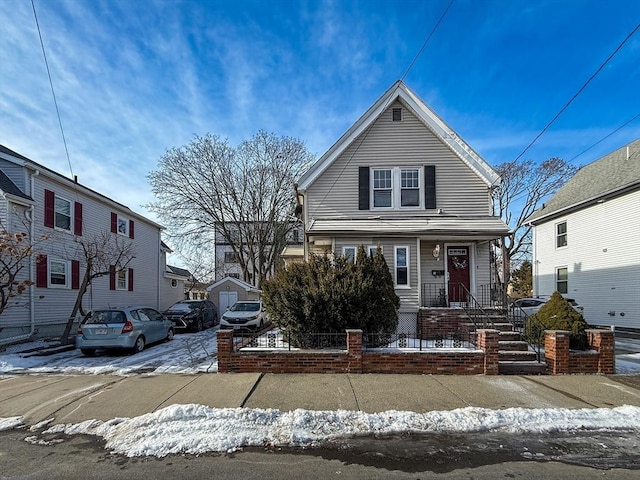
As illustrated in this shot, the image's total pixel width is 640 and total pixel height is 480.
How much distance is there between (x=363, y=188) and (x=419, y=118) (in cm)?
316

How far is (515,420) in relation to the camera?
5535 mm

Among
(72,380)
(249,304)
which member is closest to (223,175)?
(249,304)

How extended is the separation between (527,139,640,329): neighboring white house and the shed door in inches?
693

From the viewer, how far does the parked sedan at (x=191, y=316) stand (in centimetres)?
1683

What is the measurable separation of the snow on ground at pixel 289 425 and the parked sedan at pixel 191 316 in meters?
11.2

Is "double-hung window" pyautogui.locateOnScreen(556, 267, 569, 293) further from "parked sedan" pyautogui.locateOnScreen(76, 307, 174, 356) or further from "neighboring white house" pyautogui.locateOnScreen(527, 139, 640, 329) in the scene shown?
"parked sedan" pyautogui.locateOnScreen(76, 307, 174, 356)

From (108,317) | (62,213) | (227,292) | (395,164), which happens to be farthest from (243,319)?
(227,292)

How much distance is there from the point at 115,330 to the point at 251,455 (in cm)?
776

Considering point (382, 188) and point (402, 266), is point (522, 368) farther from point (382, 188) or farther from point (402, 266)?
point (382, 188)

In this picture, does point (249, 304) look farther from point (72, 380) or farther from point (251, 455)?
point (251, 455)

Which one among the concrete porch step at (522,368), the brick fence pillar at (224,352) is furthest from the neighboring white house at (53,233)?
the concrete porch step at (522,368)

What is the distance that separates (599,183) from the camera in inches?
709

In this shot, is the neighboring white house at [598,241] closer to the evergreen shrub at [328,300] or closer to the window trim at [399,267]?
the window trim at [399,267]

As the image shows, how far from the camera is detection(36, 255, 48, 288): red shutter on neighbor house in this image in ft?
46.3
